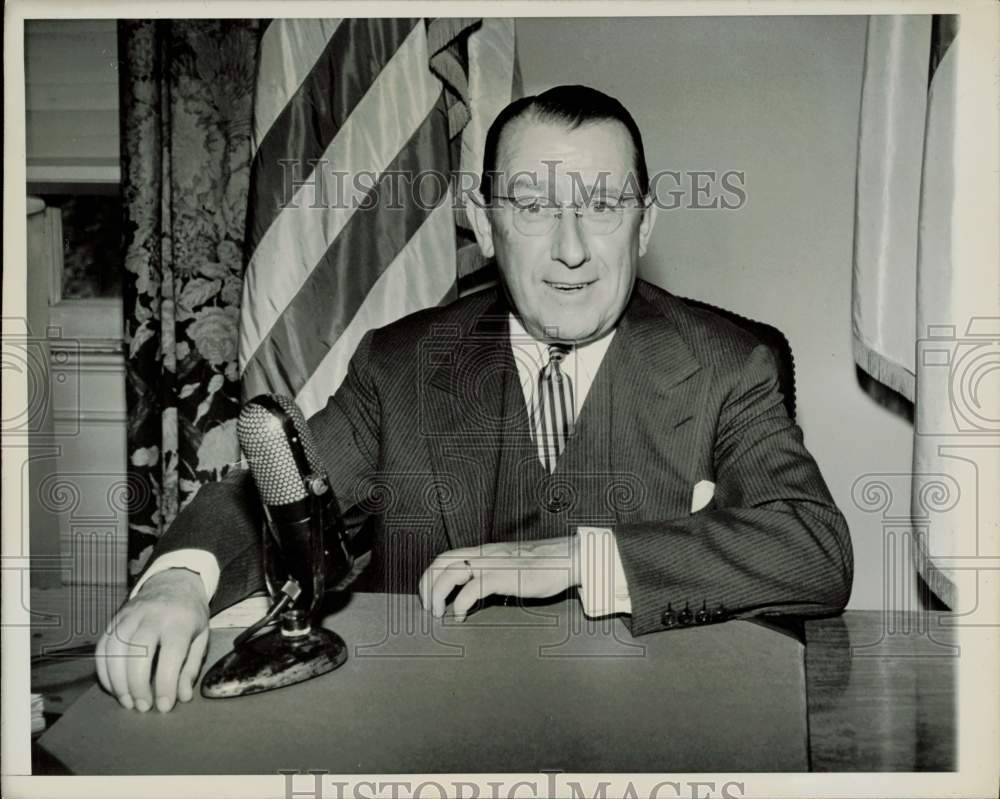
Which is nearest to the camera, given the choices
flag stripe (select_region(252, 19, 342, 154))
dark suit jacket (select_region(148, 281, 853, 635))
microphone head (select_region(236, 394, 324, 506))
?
microphone head (select_region(236, 394, 324, 506))

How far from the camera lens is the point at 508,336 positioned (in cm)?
154

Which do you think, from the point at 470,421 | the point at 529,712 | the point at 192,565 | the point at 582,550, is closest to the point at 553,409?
the point at 470,421

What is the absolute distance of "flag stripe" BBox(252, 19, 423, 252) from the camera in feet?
5.43

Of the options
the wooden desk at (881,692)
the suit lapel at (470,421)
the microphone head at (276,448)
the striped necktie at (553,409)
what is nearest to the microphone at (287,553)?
the microphone head at (276,448)

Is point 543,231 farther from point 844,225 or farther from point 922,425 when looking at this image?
point 922,425

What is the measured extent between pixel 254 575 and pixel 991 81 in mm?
1381

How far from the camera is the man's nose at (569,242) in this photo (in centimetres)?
146

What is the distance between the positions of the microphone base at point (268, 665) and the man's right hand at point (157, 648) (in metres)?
0.03

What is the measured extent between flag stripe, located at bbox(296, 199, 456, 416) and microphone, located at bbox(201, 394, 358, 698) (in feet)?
1.68

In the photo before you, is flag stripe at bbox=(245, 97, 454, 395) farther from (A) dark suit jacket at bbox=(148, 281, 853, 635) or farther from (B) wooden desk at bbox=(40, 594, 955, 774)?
(B) wooden desk at bbox=(40, 594, 955, 774)

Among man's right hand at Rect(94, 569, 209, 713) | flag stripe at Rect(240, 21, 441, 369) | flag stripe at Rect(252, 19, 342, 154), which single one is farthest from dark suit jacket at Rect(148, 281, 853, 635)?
flag stripe at Rect(252, 19, 342, 154)

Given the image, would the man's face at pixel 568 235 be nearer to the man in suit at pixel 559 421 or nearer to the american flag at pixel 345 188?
the man in suit at pixel 559 421

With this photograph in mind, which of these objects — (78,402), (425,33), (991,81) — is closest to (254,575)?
(78,402)

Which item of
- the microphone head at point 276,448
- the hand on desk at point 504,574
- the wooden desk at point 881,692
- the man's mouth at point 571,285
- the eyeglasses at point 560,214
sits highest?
the eyeglasses at point 560,214
